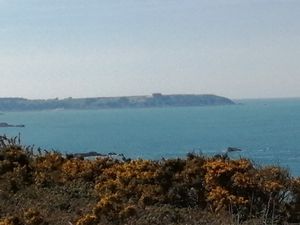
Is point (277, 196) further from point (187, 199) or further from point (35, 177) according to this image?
point (35, 177)

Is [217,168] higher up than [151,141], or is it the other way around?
[217,168]

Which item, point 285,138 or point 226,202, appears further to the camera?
point 285,138

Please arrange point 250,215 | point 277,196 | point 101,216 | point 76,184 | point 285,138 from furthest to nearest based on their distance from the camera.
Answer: point 285,138 < point 76,184 < point 277,196 < point 250,215 < point 101,216

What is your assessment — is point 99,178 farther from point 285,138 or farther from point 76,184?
point 285,138

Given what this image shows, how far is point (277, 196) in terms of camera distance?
904cm

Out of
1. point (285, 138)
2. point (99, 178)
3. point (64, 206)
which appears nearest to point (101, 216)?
point (64, 206)

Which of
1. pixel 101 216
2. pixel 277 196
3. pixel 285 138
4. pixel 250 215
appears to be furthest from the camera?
pixel 285 138

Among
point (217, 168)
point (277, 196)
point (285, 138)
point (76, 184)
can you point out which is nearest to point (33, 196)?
point (76, 184)

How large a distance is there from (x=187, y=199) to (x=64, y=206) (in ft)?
5.95

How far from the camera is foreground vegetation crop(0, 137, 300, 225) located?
7801 millimetres

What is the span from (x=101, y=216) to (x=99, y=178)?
104 inches

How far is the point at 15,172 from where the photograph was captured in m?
10.6

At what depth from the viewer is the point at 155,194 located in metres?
9.14

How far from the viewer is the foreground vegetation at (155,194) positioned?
7801 mm
